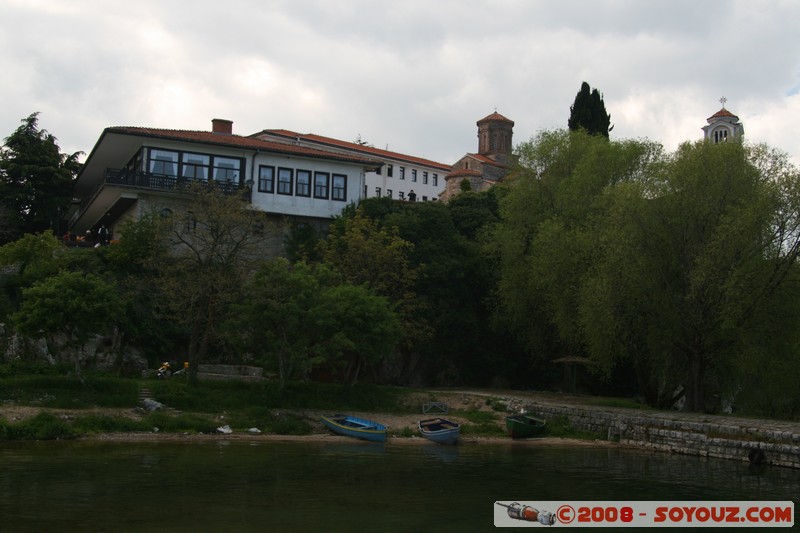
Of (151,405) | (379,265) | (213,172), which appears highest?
(213,172)

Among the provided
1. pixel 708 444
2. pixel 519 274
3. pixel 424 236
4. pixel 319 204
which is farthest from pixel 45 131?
pixel 708 444

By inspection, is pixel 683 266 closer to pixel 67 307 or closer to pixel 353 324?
pixel 353 324

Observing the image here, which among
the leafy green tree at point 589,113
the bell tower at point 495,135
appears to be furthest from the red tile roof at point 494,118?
the leafy green tree at point 589,113

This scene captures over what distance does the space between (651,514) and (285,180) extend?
1271 inches

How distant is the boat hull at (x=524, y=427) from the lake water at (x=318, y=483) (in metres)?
2.73

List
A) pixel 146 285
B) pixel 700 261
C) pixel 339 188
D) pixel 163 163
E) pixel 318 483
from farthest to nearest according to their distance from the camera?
pixel 339 188, pixel 163 163, pixel 146 285, pixel 700 261, pixel 318 483

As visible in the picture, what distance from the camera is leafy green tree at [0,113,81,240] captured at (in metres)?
49.2

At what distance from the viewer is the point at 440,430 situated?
102ft

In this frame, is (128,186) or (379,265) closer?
(379,265)

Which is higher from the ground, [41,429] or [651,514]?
[41,429]

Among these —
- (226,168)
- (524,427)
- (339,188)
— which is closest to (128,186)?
(226,168)

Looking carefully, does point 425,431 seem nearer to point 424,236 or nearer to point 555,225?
point 555,225

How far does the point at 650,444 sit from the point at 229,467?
15868 mm

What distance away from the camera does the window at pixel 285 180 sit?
4600 centimetres
